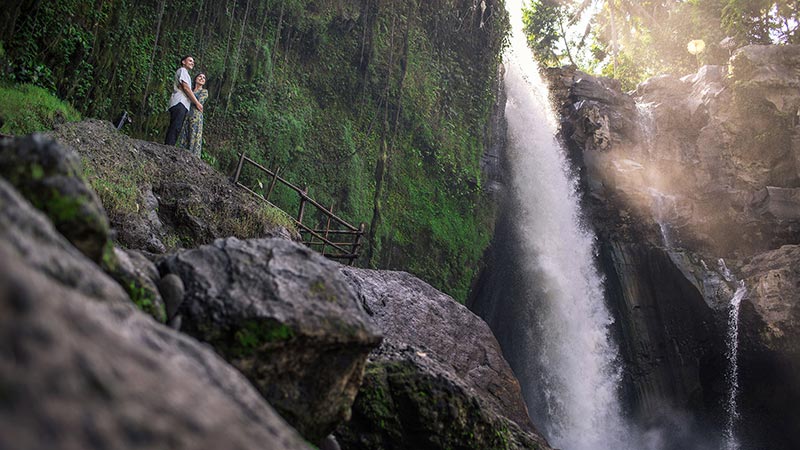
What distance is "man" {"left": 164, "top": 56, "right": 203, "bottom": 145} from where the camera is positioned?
10.5 meters

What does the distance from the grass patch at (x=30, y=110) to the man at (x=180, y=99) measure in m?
1.80

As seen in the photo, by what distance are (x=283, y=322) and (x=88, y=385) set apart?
232 cm

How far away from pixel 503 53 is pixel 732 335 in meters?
12.3

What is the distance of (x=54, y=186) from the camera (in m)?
2.97

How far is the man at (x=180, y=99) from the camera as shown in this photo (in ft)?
34.3

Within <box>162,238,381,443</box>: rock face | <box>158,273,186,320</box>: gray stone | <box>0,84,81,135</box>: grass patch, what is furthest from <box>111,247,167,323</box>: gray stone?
<box>0,84,81,135</box>: grass patch

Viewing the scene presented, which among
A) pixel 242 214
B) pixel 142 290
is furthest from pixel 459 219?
pixel 142 290

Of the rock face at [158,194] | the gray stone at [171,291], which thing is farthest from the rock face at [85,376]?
the rock face at [158,194]

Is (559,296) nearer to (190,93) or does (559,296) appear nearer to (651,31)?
(190,93)

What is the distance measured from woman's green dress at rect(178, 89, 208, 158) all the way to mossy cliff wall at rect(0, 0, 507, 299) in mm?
2356

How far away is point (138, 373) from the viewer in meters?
1.95

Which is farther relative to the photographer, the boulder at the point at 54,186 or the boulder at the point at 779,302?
the boulder at the point at 779,302

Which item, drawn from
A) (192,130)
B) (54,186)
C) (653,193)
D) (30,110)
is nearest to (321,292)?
(54,186)

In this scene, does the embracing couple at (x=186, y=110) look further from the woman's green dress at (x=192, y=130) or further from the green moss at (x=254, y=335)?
the green moss at (x=254, y=335)
